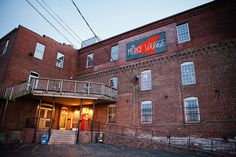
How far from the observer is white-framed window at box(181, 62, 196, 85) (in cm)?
1248

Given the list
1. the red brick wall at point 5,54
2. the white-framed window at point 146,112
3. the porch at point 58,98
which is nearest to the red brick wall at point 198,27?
the porch at point 58,98

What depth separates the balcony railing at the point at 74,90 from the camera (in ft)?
42.8

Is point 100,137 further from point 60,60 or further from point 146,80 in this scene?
point 60,60

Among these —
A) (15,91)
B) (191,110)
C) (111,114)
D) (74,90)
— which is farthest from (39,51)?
(191,110)

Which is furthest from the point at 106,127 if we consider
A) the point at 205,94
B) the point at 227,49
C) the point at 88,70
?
the point at 227,49

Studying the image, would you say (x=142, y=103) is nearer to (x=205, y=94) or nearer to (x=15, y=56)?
(x=205, y=94)

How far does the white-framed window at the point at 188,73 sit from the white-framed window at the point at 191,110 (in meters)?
1.36

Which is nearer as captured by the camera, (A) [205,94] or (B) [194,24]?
(A) [205,94]

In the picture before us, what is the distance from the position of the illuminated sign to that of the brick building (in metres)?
0.09

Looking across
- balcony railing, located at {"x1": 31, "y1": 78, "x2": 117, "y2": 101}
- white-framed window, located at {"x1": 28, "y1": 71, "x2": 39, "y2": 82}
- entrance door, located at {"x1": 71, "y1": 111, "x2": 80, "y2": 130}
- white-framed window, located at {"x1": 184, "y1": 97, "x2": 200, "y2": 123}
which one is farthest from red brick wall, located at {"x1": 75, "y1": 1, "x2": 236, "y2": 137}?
white-framed window, located at {"x1": 28, "y1": 71, "x2": 39, "y2": 82}

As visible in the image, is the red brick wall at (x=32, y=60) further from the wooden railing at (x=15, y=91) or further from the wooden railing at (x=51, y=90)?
the wooden railing at (x=51, y=90)

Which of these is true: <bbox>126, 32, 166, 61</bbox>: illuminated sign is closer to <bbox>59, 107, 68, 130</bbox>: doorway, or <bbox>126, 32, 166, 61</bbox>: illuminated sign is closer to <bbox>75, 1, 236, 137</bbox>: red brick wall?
<bbox>75, 1, 236, 137</bbox>: red brick wall

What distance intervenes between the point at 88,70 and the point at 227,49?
546 inches

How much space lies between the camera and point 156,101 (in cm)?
1342
